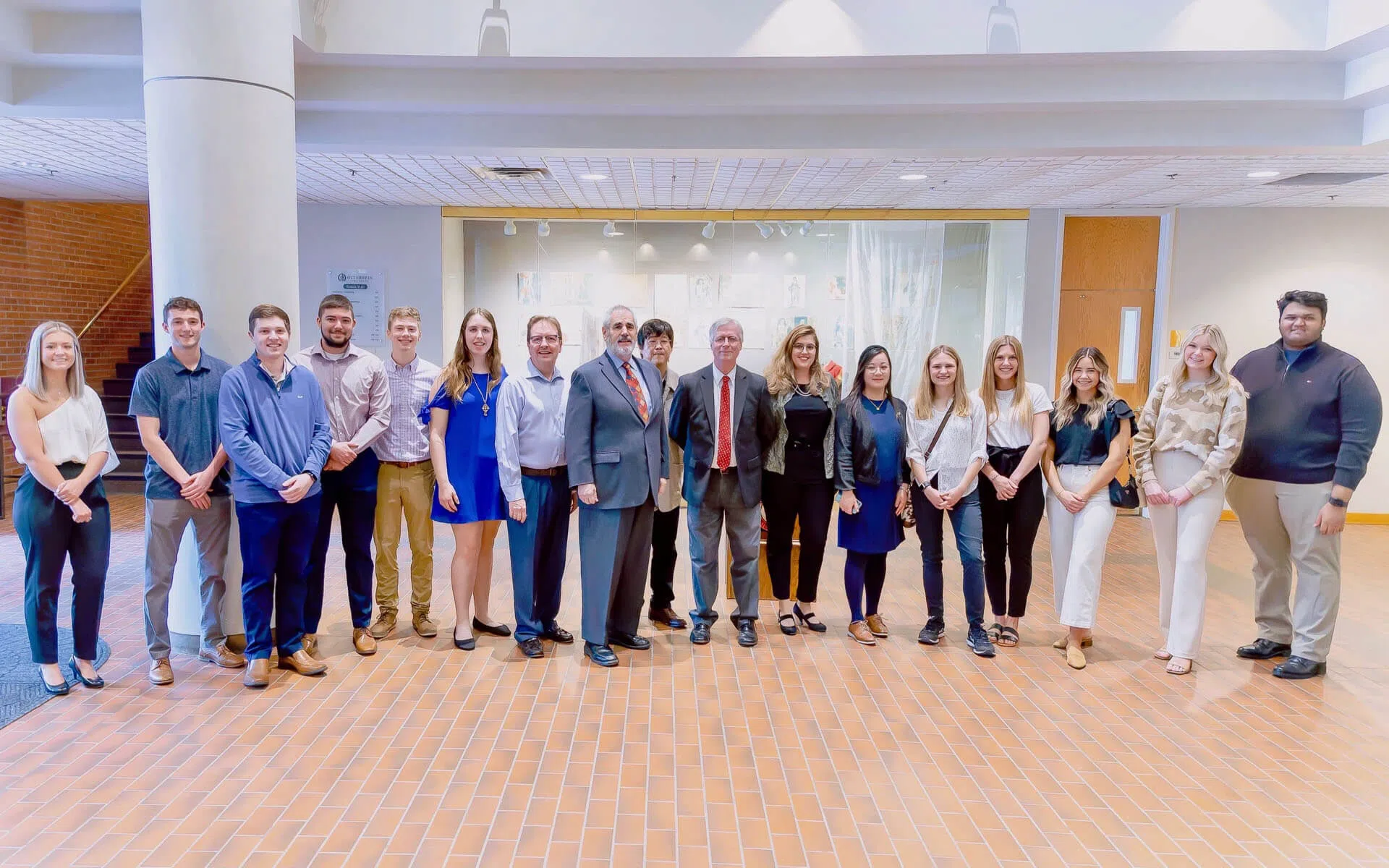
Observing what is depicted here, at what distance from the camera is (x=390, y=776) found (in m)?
3.25

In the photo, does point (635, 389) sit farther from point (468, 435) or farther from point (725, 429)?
point (468, 435)

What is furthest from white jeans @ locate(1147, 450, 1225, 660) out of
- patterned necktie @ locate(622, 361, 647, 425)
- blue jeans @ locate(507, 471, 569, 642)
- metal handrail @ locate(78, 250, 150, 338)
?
metal handrail @ locate(78, 250, 150, 338)

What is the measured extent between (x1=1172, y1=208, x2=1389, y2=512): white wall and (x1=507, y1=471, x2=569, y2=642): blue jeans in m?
7.46

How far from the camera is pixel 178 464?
13.1ft

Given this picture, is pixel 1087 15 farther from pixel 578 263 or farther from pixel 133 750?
pixel 133 750

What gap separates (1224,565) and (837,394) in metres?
4.23

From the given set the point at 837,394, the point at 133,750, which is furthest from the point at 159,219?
the point at 837,394

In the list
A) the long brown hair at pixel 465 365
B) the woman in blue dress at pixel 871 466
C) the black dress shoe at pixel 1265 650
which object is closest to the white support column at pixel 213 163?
the long brown hair at pixel 465 365

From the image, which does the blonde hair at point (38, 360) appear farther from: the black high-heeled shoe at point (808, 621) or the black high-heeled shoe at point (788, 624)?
the black high-heeled shoe at point (808, 621)

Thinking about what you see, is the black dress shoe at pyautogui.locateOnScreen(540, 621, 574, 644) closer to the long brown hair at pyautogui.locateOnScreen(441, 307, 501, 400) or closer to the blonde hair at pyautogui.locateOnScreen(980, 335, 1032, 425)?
the long brown hair at pyautogui.locateOnScreen(441, 307, 501, 400)

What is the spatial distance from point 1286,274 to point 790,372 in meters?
6.97

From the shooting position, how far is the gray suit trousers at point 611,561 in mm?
4367

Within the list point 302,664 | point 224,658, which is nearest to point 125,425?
point 224,658

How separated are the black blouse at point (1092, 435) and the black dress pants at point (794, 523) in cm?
127
